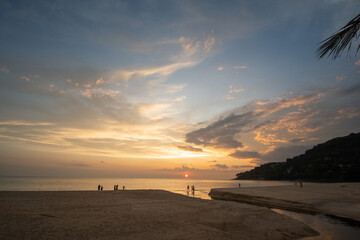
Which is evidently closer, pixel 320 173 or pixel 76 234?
pixel 76 234

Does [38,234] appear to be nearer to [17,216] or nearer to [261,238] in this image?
[17,216]

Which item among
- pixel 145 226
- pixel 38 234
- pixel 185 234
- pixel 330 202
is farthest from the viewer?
pixel 330 202

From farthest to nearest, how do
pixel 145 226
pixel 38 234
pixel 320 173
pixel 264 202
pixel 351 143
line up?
pixel 351 143, pixel 320 173, pixel 264 202, pixel 145 226, pixel 38 234

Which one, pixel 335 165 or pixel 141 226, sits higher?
pixel 335 165

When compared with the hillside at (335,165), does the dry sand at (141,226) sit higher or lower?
lower

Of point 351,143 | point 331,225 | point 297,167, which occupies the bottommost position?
point 331,225

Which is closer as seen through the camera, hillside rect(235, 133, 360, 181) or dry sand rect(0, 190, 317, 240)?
dry sand rect(0, 190, 317, 240)

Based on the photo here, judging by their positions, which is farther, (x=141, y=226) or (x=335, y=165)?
(x=335, y=165)

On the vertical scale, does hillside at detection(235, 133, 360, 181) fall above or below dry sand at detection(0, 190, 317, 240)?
above

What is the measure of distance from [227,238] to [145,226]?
5.78 metres

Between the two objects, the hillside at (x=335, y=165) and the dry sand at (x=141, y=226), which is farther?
the hillside at (x=335, y=165)

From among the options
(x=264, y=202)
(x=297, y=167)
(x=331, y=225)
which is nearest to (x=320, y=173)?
(x=297, y=167)

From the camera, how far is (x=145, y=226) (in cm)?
1410

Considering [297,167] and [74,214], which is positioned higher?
[297,167]
